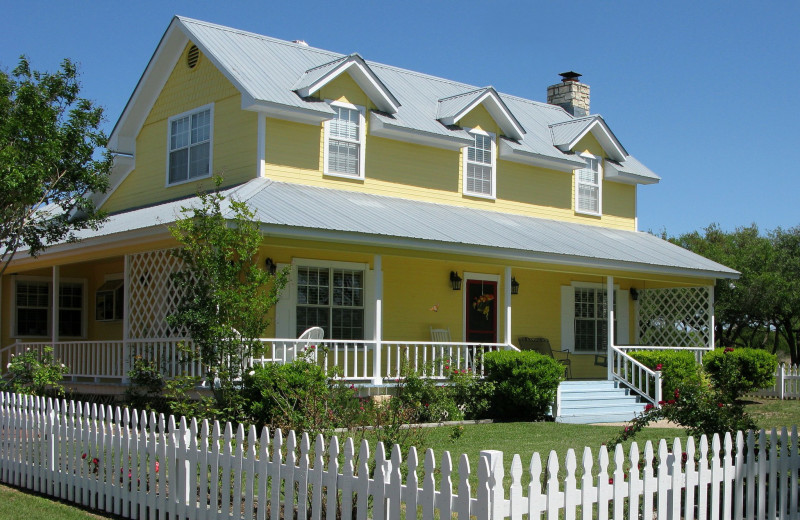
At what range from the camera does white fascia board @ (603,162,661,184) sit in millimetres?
24422

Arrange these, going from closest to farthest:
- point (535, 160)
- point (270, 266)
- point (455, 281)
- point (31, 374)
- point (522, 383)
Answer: point (31, 374), point (522, 383), point (270, 266), point (455, 281), point (535, 160)

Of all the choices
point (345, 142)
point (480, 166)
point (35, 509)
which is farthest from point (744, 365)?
point (35, 509)

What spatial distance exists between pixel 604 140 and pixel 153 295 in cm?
1332

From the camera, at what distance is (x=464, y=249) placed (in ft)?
56.3

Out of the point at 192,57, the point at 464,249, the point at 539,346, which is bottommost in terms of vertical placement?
the point at 539,346

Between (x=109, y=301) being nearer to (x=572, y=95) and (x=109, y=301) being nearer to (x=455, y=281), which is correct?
(x=455, y=281)

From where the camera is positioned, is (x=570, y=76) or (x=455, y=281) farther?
(x=570, y=76)

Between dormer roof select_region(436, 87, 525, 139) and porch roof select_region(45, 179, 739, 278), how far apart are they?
2047 millimetres

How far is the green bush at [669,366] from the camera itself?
1984 centimetres

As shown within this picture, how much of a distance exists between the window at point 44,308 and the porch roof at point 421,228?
10.8 ft

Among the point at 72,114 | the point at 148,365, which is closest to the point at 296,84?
the point at 72,114

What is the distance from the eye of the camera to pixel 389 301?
19281mm

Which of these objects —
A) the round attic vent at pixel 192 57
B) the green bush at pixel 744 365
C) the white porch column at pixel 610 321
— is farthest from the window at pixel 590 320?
the round attic vent at pixel 192 57

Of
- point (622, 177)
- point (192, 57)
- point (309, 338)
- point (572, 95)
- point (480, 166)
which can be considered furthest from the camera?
point (572, 95)
